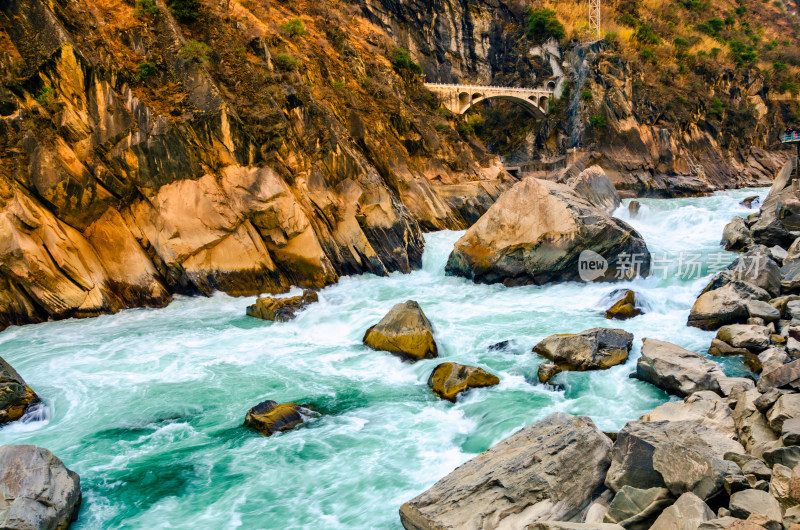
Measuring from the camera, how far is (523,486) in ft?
19.6

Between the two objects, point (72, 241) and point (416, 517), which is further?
point (72, 241)

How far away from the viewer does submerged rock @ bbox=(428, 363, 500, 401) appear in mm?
9945

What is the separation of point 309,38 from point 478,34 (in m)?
33.5

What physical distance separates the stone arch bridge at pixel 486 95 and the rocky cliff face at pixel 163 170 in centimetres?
2358

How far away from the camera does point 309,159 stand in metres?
20.5

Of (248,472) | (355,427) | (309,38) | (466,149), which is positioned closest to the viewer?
(248,472)

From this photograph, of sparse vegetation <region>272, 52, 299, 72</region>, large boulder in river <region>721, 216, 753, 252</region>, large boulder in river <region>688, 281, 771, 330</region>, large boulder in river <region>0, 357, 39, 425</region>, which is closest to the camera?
large boulder in river <region>0, 357, 39, 425</region>

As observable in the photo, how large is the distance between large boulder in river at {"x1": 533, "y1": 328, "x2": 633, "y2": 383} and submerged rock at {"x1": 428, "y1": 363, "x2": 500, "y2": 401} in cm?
149

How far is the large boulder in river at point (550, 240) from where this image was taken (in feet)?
53.4

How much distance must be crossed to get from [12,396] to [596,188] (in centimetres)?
2610

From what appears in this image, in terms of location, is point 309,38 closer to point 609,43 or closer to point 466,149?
point 466,149

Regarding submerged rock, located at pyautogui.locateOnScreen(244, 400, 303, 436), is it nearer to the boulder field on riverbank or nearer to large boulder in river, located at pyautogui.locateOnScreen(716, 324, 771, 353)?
the boulder field on riverbank

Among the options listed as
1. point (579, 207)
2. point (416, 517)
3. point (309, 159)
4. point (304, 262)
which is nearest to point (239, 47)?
point (309, 159)

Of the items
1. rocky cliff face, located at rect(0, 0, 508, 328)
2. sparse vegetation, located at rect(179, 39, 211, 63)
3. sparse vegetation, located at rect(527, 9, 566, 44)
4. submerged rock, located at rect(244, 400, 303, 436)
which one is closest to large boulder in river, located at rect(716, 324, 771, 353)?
submerged rock, located at rect(244, 400, 303, 436)
